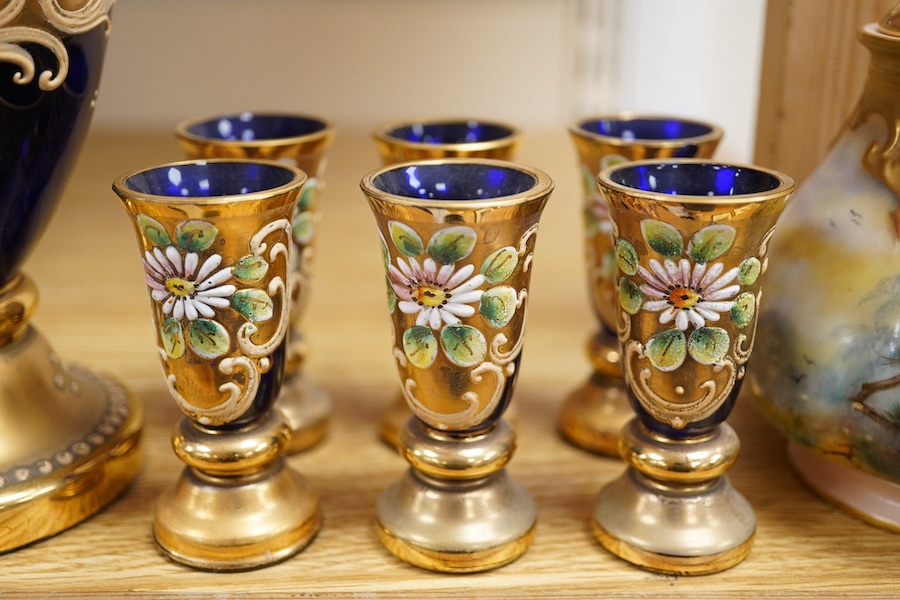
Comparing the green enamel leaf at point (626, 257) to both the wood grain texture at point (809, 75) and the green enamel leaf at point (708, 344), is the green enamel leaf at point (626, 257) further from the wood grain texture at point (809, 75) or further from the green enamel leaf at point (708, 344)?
the wood grain texture at point (809, 75)

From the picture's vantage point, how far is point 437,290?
398 millimetres

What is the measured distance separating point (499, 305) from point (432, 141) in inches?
8.0

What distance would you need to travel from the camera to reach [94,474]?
470mm

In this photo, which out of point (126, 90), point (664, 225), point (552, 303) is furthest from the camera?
point (126, 90)

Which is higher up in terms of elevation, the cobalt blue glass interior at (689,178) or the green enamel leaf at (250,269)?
the cobalt blue glass interior at (689,178)

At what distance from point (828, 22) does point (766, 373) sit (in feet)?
0.72

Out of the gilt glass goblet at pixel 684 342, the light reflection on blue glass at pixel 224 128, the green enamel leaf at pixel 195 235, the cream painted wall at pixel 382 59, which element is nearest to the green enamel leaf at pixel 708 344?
the gilt glass goblet at pixel 684 342

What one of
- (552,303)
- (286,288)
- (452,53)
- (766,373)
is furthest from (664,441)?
(452,53)

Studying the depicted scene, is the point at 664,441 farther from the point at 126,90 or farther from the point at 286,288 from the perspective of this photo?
the point at 126,90

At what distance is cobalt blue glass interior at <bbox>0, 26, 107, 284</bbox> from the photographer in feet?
1.33

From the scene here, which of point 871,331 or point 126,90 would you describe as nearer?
point 871,331

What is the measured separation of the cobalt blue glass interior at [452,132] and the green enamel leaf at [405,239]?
180 mm

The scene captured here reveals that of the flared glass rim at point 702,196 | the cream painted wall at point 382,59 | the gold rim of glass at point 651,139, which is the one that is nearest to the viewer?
the flared glass rim at point 702,196

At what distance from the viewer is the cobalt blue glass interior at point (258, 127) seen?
0.56m
